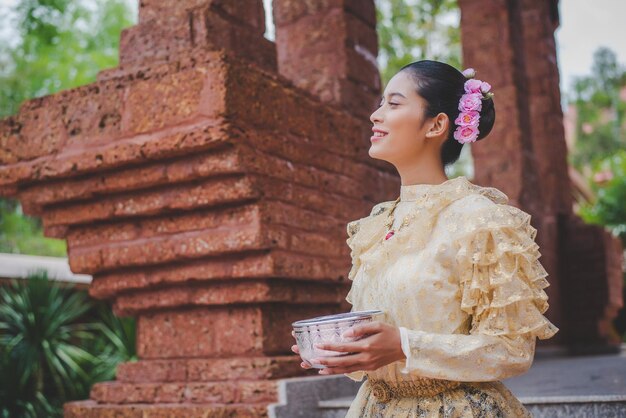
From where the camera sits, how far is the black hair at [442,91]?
2.05m

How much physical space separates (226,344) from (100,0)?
20.6 metres

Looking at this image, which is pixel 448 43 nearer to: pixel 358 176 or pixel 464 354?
pixel 358 176

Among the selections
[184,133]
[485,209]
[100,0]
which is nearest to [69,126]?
[184,133]

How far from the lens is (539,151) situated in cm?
857

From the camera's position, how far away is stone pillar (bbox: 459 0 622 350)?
23.4 ft

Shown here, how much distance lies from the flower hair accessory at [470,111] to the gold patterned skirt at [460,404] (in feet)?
2.20

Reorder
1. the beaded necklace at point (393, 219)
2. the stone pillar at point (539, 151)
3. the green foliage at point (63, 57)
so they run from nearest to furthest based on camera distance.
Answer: the beaded necklace at point (393, 219) < the stone pillar at point (539, 151) < the green foliage at point (63, 57)

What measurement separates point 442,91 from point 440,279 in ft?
1.80

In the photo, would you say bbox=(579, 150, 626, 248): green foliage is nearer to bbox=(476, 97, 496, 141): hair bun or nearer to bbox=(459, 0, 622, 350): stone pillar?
bbox=(459, 0, 622, 350): stone pillar

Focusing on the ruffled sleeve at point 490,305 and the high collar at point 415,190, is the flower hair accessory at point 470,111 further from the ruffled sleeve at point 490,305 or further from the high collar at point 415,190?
the ruffled sleeve at point 490,305

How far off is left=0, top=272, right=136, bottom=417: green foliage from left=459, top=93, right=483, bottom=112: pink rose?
19.6 feet

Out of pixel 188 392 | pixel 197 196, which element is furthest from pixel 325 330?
pixel 188 392

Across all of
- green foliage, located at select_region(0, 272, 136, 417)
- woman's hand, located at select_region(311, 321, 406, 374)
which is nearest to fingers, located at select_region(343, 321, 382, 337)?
woman's hand, located at select_region(311, 321, 406, 374)

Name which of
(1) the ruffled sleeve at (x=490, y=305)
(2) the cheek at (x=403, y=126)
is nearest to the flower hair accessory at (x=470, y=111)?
(2) the cheek at (x=403, y=126)
